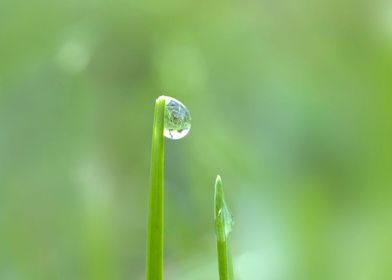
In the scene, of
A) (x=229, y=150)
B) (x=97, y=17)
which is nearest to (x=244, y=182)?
(x=229, y=150)

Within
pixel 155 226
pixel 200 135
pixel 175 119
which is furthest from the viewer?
pixel 200 135

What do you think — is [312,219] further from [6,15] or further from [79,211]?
[6,15]

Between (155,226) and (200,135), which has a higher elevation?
(200,135)

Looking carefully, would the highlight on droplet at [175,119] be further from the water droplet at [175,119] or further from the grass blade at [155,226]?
the grass blade at [155,226]

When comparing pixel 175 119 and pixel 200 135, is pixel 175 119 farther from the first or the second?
pixel 200 135

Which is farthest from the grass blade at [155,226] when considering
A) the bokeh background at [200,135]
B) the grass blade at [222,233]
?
the bokeh background at [200,135]

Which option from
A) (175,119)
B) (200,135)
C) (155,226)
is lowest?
(155,226)

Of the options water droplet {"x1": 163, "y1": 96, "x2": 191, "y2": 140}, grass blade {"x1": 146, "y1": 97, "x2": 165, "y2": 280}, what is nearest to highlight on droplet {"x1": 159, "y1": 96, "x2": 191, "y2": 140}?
water droplet {"x1": 163, "y1": 96, "x2": 191, "y2": 140}

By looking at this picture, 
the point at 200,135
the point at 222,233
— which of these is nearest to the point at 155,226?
the point at 222,233
